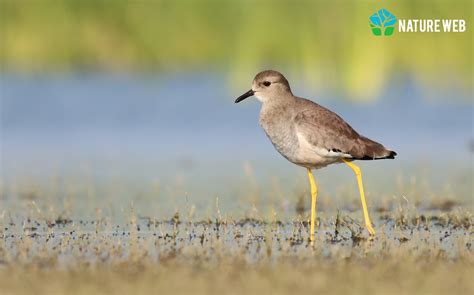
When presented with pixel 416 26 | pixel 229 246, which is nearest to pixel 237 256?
pixel 229 246

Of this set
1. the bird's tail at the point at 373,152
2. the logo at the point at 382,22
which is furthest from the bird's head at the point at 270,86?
the logo at the point at 382,22

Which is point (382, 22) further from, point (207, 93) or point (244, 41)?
point (207, 93)

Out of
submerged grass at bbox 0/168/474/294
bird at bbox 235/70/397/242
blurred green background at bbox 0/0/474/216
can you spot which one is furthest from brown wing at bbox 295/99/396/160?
blurred green background at bbox 0/0/474/216

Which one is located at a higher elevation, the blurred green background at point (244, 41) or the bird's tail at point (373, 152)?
the blurred green background at point (244, 41)

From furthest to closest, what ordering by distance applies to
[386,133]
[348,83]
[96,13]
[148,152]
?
[96,13] < [348,83] < [386,133] < [148,152]

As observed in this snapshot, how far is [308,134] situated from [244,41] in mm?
10631

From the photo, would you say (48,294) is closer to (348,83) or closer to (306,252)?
(306,252)

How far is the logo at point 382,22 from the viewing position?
1783 cm

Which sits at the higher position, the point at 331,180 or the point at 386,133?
the point at 386,133

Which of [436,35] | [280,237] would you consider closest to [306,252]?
[280,237]

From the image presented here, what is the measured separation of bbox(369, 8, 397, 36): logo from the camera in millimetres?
17828

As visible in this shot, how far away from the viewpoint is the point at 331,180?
42.0 feet

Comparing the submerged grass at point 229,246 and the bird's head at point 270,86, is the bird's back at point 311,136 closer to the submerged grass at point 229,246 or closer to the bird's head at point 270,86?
the bird's head at point 270,86

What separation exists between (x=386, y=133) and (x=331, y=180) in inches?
187
